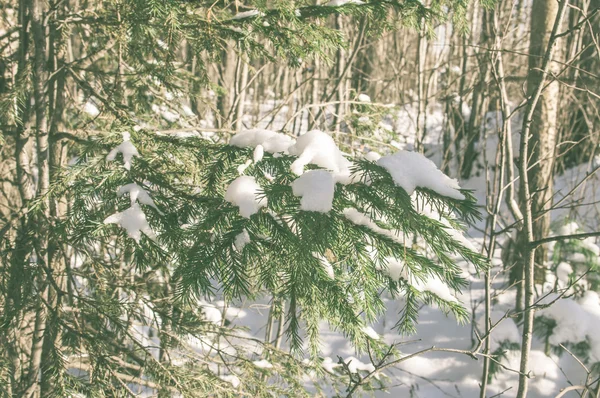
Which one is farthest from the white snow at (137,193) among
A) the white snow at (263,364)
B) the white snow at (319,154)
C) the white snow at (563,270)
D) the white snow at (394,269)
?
the white snow at (563,270)

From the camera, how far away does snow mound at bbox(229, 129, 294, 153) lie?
65.2 inches

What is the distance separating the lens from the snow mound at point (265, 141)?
65.2 inches

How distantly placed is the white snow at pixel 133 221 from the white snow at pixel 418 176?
2.67 feet

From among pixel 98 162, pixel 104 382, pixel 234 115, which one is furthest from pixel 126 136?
pixel 234 115

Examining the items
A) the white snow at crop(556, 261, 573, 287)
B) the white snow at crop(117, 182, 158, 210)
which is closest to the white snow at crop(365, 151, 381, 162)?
the white snow at crop(117, 182, 158, 210)

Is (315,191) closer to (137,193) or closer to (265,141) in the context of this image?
(265,141)

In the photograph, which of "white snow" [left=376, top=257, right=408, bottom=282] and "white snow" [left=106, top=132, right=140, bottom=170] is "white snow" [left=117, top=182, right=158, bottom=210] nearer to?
"white snow" [left=106, top=132, right=140, bottom=170]

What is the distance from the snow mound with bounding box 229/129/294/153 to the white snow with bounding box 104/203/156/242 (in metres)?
0.40

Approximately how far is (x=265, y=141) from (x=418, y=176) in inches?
22.9

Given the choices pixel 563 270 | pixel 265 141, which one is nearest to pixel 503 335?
pixel 563 270

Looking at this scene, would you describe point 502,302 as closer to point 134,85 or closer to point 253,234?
point 134,85

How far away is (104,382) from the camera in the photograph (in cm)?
222

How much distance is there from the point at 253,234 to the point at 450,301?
2.08 ft

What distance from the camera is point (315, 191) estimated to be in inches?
50.7
